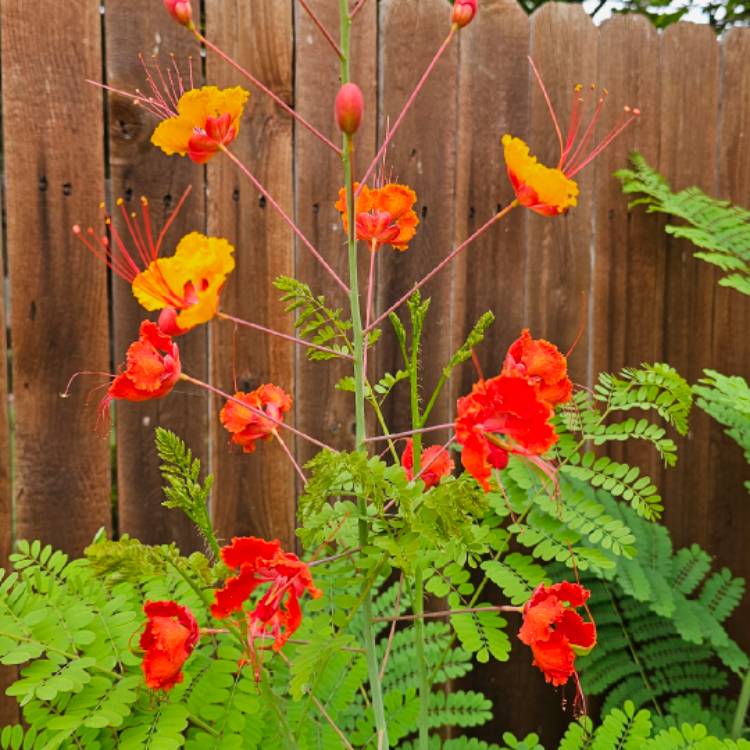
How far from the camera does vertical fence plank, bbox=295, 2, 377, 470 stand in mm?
1963

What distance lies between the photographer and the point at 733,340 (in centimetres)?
246

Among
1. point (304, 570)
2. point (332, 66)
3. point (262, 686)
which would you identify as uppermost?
point (332, 66)

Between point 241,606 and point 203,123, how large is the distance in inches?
21.3

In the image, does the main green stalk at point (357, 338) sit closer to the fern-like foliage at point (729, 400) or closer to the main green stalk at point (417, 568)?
the main green stalk at point (417, 568)

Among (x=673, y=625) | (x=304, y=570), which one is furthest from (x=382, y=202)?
(x=673, y=625)

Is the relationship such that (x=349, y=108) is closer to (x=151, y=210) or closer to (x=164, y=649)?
(x=164, y=649)

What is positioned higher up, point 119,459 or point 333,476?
point 333,476

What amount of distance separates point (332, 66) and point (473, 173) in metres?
0.48

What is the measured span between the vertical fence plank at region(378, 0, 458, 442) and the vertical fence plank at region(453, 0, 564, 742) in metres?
0.04

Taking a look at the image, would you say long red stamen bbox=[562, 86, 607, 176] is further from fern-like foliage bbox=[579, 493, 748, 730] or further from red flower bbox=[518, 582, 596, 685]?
fern-like foliage bbox=[579, 493, 748, 730]

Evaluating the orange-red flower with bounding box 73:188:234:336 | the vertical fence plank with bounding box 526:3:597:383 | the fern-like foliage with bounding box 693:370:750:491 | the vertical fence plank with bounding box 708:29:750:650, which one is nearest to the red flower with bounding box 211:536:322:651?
the orange-red flower with bounding box 73:188:234:336

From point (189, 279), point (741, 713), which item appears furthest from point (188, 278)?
point (741, 713)

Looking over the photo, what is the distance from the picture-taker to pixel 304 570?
0.74m

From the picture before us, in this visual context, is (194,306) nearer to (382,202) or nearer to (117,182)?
(382,202)
